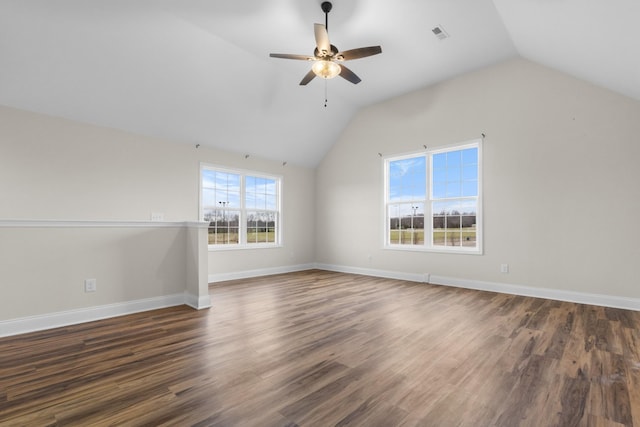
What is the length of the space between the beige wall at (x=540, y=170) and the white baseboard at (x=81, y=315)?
393 cm

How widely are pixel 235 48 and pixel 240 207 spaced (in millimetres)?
2878

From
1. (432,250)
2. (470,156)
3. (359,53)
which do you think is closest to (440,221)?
(432,250)

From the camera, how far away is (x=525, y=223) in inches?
174

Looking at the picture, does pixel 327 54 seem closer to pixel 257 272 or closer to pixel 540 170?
pixel 540 170

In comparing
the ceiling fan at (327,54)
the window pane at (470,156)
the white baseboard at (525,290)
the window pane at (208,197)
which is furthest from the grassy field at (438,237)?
the window pane at (208,197)

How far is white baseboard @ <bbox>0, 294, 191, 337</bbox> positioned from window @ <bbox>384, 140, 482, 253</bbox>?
13.2 ft

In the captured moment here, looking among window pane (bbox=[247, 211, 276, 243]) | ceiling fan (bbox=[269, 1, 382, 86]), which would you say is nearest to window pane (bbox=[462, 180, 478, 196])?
ceiling fan (bbox=[269, 1, 382, 86])

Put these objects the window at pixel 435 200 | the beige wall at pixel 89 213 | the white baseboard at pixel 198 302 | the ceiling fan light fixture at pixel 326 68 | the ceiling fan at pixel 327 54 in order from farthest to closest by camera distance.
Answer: the window at pixel 435 200
the white baseboard at pixel 198 302
the ceiling fan light fixture at pixel 326 68
the ceiling fan at pixel 327 54
the beige wall at pixel 89 213

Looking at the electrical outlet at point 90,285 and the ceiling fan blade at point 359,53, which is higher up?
the ceiling fan blade at point 359,53

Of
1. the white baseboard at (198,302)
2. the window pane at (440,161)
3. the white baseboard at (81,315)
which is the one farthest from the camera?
the window pane at (440,161)

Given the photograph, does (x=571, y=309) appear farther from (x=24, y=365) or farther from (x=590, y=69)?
(x=24, y=365)

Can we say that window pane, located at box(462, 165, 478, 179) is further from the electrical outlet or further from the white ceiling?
the electrical outlet

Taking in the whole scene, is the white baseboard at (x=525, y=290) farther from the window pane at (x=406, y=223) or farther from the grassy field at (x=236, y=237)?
the grassy field at (x=236, y=237)

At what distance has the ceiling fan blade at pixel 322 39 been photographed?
9.53 feet
